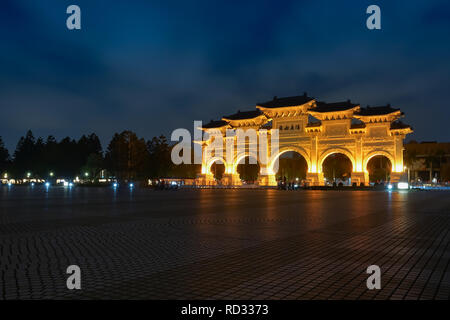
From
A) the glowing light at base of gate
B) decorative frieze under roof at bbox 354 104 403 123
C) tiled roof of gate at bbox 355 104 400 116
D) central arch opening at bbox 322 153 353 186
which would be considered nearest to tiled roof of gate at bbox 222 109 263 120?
tiled roof of gate at bbox 355 104 400 116

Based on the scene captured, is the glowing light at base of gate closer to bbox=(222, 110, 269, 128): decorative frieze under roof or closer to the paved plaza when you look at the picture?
bbox=(222, 110, 269, 128): decorative frieze under roof

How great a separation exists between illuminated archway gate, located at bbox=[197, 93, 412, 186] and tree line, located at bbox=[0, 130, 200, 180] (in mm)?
15180

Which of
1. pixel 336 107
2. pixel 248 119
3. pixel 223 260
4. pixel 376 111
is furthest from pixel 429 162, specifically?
pixel 223 260

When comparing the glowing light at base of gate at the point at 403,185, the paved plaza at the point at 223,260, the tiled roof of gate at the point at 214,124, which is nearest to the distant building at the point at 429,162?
the glowing light at base of gate at the point at 403,185

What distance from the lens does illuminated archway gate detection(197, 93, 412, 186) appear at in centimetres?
4616

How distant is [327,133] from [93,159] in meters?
42.4

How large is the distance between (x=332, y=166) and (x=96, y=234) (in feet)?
254

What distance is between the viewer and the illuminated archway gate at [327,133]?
4616cm

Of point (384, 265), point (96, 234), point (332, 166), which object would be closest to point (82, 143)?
point (332, 166)

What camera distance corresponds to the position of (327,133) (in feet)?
163

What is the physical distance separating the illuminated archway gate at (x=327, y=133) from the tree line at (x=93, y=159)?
49.8 feet

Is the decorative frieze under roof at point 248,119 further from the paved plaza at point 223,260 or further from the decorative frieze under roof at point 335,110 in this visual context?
the paved plaza at point 223,260

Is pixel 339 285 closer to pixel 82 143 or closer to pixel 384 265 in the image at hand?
pixel 384 265

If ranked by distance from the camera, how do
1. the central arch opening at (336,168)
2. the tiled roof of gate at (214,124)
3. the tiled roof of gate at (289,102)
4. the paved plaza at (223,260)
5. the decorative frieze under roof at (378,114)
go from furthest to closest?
the central arch opening at (336,168)
the tiled roof of gate at (214,124)
the tiled roof of gate at (289,102)
the decorative frieze under roof at (378,114)
the paved plaza at (223,260)
